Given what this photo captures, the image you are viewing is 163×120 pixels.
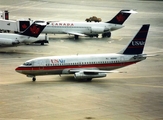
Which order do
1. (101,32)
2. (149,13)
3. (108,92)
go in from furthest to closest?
(149,13) → (101,32) → (108,92)

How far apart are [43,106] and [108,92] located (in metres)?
12.3

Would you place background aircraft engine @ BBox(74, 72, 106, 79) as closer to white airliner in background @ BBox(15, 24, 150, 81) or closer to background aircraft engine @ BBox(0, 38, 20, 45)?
white airliner in background @ BBox(15, 24, 150, 81)

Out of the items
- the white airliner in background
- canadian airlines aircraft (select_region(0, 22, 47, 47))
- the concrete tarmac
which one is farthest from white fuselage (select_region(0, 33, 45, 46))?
the white airliner in background

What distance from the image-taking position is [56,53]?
11556cm

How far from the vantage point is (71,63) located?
9194cm

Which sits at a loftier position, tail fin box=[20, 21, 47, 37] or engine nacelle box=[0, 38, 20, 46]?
tail fin box=[20, 21, 47, 37]

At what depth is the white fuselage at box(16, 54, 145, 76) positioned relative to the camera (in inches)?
3548

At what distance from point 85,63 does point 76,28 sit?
1545 inches

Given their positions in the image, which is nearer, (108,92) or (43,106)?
(43,106)

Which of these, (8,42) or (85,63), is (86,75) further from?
(8,42)

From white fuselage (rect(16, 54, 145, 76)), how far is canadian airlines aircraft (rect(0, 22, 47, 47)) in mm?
25441

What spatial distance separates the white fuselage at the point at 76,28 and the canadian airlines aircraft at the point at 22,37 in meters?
11.5

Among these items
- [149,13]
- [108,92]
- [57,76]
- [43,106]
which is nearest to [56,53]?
[57,76]

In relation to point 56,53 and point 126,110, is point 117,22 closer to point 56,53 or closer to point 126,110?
point 56,53
